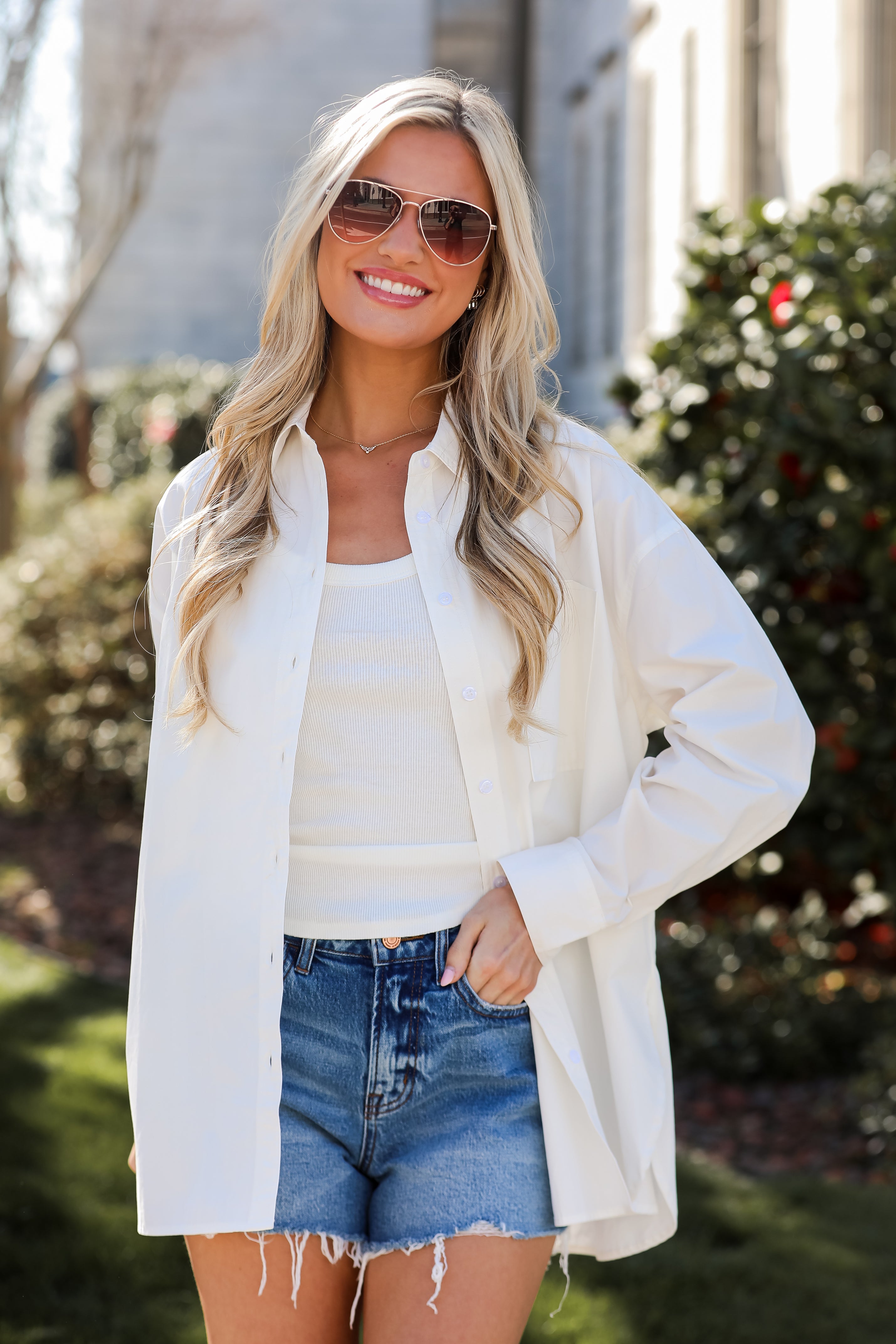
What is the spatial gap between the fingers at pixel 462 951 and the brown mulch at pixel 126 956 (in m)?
2.34

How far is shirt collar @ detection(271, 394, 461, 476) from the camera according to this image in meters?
2.13

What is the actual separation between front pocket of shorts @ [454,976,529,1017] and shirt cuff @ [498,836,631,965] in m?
0.08

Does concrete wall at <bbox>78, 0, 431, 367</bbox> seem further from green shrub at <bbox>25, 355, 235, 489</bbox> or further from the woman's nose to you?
the woman's nose

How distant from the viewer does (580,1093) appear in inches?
76.4

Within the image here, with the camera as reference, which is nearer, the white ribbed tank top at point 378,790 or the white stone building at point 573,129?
the white ribbed tank top at point 378,790

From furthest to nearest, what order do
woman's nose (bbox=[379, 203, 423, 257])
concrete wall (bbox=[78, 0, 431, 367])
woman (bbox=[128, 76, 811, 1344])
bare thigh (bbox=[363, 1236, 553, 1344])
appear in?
concrete wall (bbox=[78, 0, 431, 367]) → woman's nose (bbox=[379, 203, 423, 257]) → woman (bbox=[128, 76, 811, 1344]) → bare thigh (bbox=[363, 1236, 553, 1344])

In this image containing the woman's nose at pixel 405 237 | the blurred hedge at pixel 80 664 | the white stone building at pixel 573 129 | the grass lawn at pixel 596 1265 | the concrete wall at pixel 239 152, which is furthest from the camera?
the concrete wall at pixel 239 152

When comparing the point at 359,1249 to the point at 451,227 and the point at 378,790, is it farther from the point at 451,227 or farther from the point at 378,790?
the point at 451,227

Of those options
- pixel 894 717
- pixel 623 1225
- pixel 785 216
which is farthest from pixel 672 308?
pixel 623 1225

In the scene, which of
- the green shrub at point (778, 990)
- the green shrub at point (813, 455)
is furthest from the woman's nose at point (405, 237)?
the green shrub at point (778, 990)

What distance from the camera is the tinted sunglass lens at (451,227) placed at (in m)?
2.12

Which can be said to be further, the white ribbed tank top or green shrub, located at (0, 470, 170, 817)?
green shrub, located at (0, 470, 170, 817)

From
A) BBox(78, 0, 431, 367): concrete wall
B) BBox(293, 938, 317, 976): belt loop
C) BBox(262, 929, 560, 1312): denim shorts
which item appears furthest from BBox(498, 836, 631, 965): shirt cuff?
BBox(78, 0, 431, 367): concrete wall

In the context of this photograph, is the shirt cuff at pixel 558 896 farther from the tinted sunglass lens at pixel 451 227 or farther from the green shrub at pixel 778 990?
the green shrub at pixel 778 990
